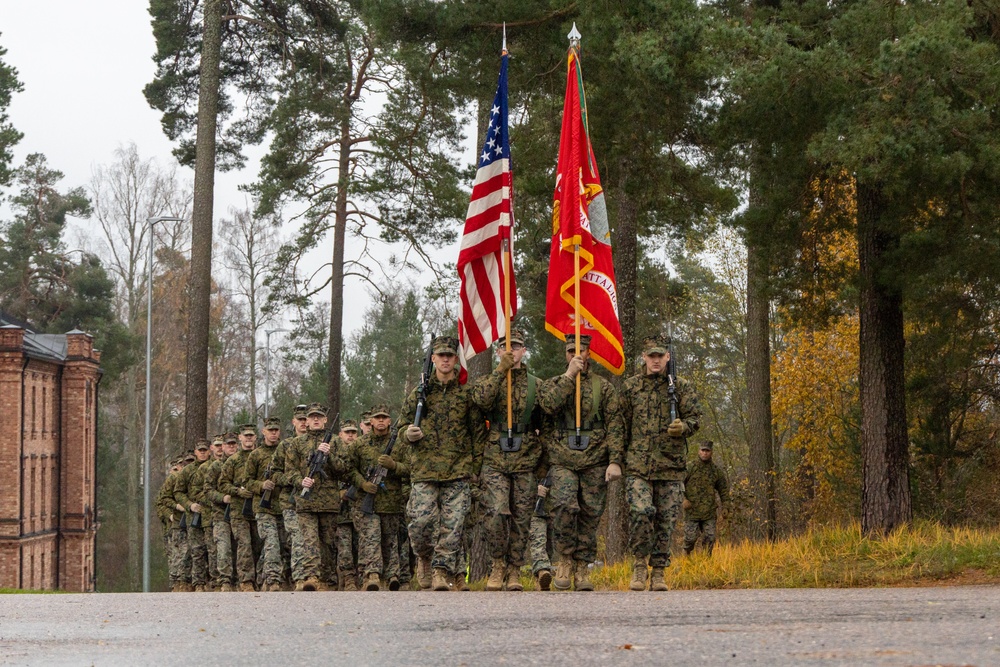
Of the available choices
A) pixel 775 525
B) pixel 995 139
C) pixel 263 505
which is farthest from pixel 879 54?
pixel 775 525

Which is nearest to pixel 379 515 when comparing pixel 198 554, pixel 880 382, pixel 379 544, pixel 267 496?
pixel 379 544

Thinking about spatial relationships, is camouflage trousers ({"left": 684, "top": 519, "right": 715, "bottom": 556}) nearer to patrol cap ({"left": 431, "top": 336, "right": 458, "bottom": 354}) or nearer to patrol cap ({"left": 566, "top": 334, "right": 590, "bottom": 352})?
patrol cap ({"left": 566, "top": 334, "right": 590, "bottom": 352})

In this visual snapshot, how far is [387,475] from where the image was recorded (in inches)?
630

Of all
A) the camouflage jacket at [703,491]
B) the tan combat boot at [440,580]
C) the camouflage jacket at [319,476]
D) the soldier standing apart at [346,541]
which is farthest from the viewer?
the camouflage jacket at [703,491]

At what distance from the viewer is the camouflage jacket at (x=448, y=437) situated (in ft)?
42.7

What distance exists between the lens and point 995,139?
43.6ft

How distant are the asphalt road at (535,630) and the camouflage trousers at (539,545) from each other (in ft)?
7.95

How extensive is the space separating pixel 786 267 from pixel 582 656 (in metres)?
11.6

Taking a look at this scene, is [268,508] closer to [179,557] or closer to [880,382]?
[179,557]

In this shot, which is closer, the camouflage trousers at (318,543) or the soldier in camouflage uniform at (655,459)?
the soldier in camouflage uniform at (655,459)

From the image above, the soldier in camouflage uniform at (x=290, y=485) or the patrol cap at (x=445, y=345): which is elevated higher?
the patrol cap at (x=445, y=345)

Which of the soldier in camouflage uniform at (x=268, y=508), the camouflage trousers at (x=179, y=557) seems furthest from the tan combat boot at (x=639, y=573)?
the camouflage trousers at (x=179, y=557)

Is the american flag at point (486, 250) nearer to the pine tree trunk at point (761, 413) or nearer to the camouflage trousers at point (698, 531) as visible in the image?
the camouflage trousers at point (698, 531)

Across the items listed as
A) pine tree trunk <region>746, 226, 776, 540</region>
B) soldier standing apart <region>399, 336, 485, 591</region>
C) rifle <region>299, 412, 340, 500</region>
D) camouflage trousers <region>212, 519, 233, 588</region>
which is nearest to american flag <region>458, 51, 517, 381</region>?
soldier standing apart <region>399, 336, 485, 591</region>
